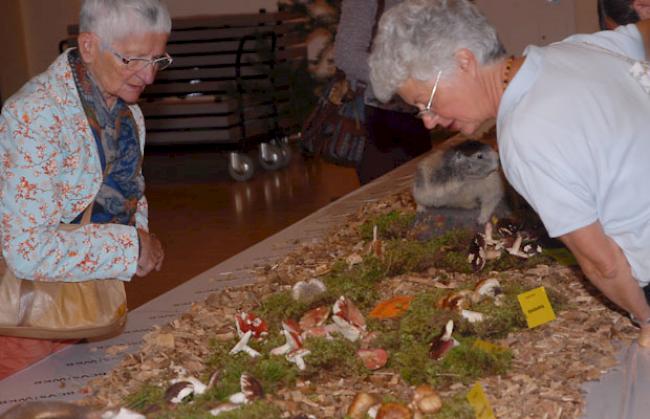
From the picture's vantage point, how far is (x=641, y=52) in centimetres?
257

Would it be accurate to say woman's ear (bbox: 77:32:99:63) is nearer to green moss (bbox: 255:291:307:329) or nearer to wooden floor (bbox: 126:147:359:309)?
green moss (bbox: 255:291:307:329)

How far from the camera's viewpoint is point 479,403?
2053 mm

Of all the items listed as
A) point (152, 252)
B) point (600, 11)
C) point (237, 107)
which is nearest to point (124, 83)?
point (152, 252)

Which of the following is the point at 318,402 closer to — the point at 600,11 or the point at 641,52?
the point at 641,52

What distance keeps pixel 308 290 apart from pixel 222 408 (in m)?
0.79

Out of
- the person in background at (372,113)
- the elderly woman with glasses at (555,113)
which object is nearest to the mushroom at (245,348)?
the elderly woman with glasses at (555,113)

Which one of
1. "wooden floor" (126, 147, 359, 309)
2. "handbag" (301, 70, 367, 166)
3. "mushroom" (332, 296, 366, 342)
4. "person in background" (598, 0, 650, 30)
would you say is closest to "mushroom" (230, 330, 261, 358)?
"mushroom" (332, 296, 366, 342)

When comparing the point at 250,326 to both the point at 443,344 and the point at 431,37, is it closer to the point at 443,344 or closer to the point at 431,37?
the point at 443,344

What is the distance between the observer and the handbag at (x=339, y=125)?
4.38m

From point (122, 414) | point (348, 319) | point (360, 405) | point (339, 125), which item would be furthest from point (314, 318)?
point (339, 125)

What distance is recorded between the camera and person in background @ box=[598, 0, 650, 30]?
3516mm

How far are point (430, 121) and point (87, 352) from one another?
108 centimetres

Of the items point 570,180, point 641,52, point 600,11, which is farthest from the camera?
point 600,11

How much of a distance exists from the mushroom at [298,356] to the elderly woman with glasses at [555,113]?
614 millimetres
